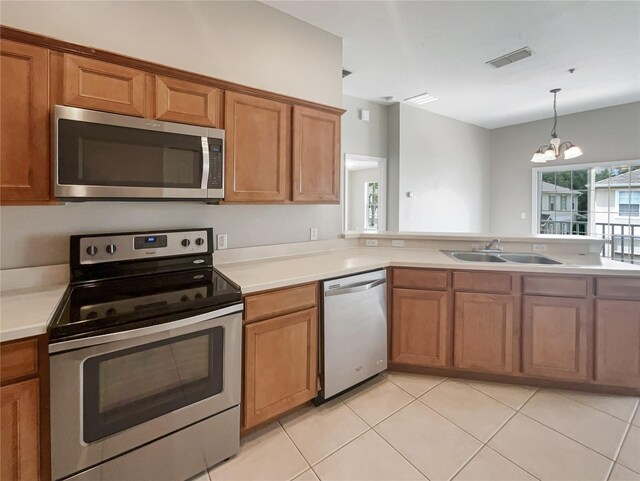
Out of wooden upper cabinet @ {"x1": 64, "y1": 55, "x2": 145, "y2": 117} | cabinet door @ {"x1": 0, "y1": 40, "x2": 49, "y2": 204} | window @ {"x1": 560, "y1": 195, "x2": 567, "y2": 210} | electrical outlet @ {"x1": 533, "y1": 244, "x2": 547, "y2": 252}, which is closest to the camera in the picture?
cabinet door @ {"x1": 0, "y1": 40, "x2": 49, "y2": 204}

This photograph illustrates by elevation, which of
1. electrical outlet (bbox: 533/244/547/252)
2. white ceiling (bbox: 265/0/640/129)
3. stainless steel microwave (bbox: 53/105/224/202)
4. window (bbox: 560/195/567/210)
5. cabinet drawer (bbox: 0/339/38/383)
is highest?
white ceiling (bbox: 265/0/640/129)

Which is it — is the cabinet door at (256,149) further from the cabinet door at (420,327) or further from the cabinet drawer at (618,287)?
the cabinet drawer at (618,287)

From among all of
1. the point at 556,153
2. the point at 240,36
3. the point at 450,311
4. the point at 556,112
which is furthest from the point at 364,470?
the point at 556,112

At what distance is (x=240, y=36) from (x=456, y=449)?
3085 millimetres

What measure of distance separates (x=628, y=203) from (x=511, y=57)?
143 inches

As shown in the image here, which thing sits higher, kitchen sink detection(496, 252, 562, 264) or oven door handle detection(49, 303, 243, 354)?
kitchen sink detection(496, 252, 562, 264)

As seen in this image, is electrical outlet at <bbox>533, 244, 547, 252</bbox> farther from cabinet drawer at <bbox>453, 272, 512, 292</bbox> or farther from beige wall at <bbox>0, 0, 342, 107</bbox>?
beige wall at <bbox>0, 0, 342, 107</bbox>

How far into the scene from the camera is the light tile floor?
A: 165cm

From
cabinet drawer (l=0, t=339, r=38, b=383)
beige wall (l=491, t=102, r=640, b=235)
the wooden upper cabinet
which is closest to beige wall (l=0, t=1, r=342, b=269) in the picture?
the wooden upper cabinet

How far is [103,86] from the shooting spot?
5.35 feet

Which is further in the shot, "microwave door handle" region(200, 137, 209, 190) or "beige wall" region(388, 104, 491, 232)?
"beige wall" region(388, 104, 491, 232)

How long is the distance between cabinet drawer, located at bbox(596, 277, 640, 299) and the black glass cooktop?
2455mm

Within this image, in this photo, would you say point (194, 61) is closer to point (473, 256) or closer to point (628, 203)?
point (473, 256)

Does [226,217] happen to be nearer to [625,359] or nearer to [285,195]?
[285,195]
